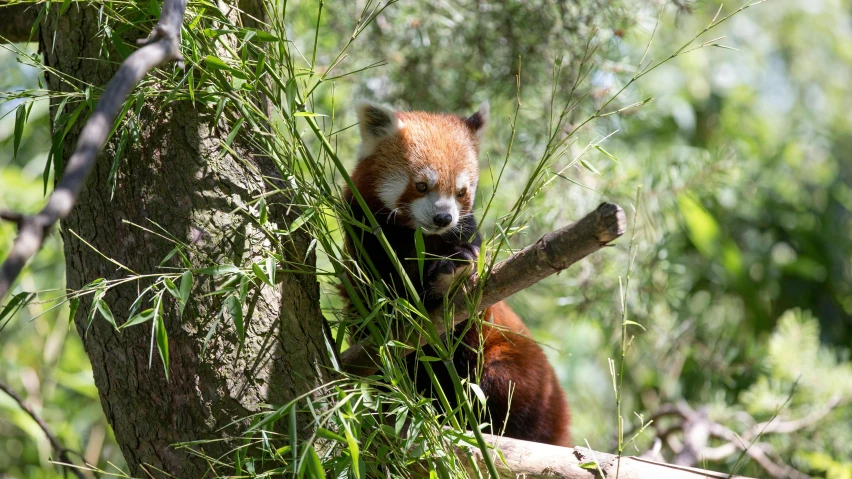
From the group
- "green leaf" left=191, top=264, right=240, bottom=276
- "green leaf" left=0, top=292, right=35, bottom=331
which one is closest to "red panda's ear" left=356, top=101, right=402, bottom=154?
"green leaf" left=191, top=264, right=240, bottom=276

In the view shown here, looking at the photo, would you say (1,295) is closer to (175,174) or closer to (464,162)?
(175,174)

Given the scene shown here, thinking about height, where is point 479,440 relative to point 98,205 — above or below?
below

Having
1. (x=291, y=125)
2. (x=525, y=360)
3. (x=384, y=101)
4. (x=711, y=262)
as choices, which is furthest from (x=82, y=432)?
(x=711, y=262)

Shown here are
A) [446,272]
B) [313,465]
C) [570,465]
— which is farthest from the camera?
[446,272]

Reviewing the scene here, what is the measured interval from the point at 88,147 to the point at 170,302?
793 millimetres

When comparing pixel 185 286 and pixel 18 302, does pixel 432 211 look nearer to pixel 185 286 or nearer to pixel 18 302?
pixel 185 286

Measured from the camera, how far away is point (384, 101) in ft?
12.2

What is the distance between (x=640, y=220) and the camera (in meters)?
3.49

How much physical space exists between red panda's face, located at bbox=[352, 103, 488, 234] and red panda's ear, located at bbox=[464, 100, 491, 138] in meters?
0.05

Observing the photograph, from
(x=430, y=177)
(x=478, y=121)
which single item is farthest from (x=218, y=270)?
(x=478, y=121)

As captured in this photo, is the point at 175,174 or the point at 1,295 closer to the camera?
the point at 1,295

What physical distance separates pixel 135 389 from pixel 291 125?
0.68m

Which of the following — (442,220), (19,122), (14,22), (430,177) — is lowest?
(442,220)

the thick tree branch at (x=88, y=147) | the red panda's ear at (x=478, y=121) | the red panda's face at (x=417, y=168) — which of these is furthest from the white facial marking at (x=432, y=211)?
the thick tree branch at (x=88, y=147)
